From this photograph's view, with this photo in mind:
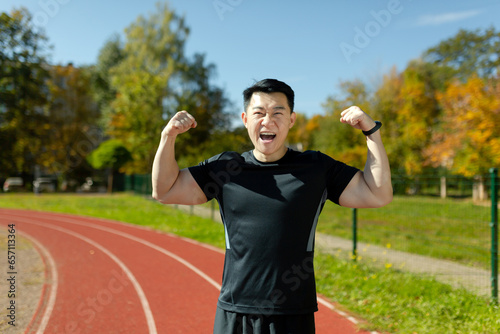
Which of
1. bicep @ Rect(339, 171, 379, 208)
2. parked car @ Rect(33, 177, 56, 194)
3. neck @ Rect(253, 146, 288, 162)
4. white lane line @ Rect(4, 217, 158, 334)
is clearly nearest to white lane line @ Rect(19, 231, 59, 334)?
white lane line @ Rect(4, 217, 158, 334)

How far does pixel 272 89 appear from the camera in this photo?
2074 millimetres

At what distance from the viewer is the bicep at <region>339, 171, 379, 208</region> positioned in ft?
6.58

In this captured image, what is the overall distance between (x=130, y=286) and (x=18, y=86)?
1159 inches

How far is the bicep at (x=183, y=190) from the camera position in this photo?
2.04 metres

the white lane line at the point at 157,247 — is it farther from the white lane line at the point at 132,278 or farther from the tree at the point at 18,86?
the tree at the point at 18,86

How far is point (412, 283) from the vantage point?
653 centimetres

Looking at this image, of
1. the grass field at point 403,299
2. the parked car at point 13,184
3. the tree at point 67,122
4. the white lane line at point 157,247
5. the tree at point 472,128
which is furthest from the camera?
the tree at point 67,122

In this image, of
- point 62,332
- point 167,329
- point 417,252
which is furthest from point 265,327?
point 417,252

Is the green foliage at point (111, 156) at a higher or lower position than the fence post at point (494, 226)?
higher

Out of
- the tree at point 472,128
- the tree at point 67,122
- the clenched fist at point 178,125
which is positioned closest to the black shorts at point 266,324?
the clenched fist at point 178,125

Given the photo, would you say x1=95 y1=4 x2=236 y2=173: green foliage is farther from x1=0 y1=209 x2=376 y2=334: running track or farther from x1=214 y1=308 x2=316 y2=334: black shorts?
x1=214 y1=308 x2=316 y2=334: black shorts

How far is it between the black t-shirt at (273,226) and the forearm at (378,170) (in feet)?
0.32

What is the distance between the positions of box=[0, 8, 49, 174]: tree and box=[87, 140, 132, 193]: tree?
581 cm

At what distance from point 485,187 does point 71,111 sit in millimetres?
40189
